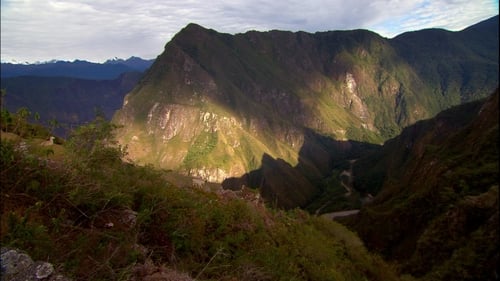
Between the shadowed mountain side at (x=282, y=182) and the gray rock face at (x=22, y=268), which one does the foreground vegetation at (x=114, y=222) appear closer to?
the gray rock face at (x=22, y=268)

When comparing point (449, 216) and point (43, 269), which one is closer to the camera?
point (43, 269)

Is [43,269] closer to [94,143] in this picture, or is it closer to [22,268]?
[22,268]

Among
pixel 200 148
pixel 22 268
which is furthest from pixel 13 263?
pixel 200 148

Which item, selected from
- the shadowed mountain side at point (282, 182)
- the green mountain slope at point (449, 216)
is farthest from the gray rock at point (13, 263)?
Answer: the shadowed mountain side at point (282, 182)

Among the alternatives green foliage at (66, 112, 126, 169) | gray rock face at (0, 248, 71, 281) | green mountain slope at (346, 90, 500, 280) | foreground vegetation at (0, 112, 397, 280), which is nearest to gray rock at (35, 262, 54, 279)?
gray rock face at (0, 248, 71, 281)

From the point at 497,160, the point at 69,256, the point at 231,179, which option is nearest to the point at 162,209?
the point at 69,256

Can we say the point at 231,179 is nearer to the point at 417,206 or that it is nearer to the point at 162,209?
the point at 417,206
